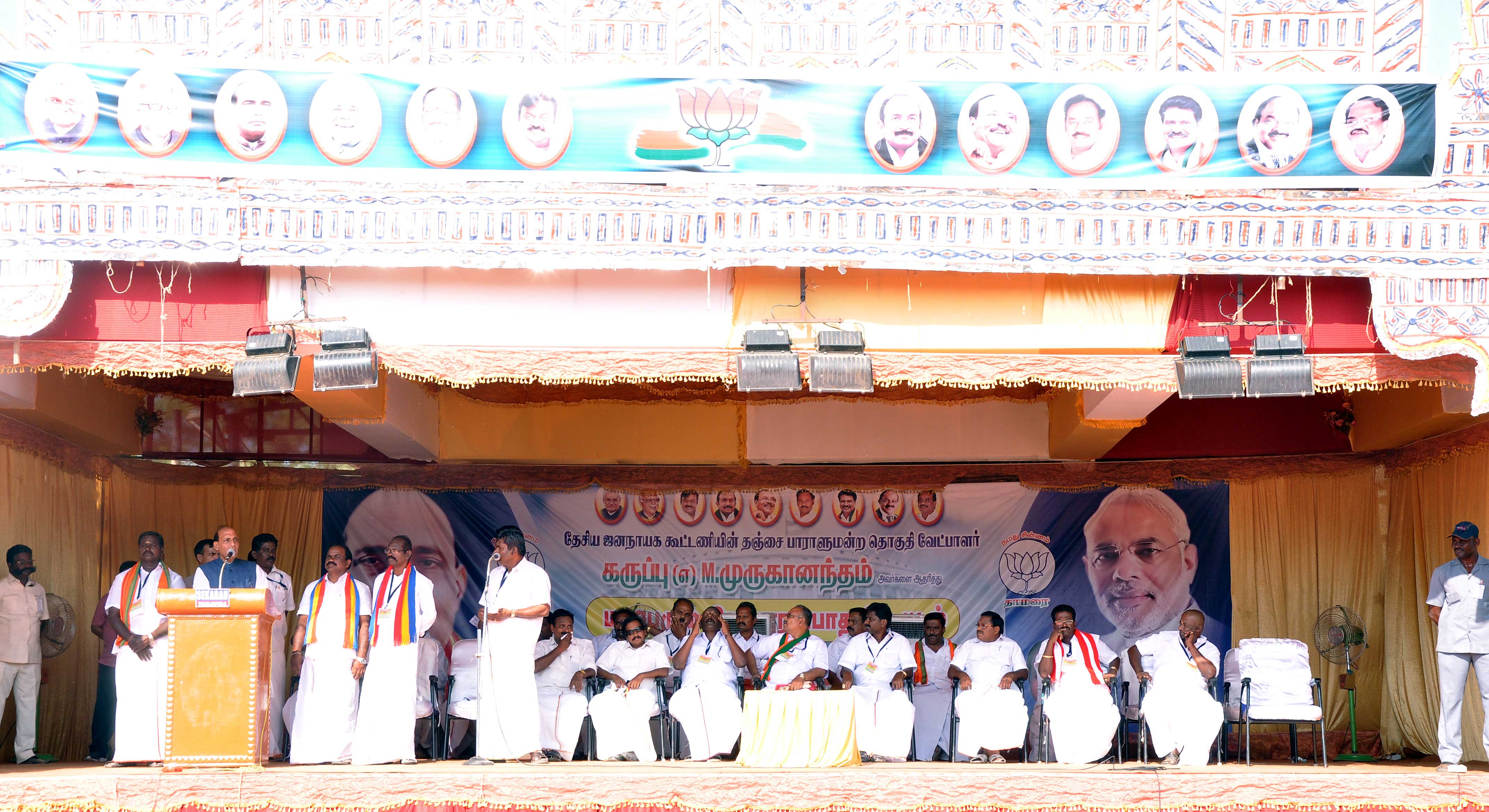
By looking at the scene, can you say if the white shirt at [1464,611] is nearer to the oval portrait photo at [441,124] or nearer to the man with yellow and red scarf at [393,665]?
the man with yellow and red scarf at [393,665]

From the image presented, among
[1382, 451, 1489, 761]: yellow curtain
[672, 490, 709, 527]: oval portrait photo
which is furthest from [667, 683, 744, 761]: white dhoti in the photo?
[1382, 451, 1489, 761]: yellow curtain

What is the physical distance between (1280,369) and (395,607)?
4.95 meters

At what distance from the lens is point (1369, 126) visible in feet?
24.3

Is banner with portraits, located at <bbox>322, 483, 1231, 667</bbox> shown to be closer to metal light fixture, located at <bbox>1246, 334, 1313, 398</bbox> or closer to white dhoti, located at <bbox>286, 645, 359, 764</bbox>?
white dhoti, located at <bbox>286, 645, 359, 764</bbox>

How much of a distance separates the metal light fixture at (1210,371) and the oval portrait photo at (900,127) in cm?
171

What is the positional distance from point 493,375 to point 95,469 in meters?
4.22

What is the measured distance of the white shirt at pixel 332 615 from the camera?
8125mm

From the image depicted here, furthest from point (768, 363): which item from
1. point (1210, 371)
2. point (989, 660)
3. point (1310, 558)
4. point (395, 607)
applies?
point (1310, 558)

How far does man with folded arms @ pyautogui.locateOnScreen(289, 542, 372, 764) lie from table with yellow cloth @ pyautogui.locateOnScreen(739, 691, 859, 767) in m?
2.23

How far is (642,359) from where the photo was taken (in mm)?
7543

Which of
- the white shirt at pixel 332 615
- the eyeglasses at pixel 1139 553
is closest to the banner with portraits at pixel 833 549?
the eyeglasses at pixel 1139 553

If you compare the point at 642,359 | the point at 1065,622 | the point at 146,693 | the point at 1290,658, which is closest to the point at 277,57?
the point at 642,359

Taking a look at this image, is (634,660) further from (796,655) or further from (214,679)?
(214,679)

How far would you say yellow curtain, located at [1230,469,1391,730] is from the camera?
33.2 feet
